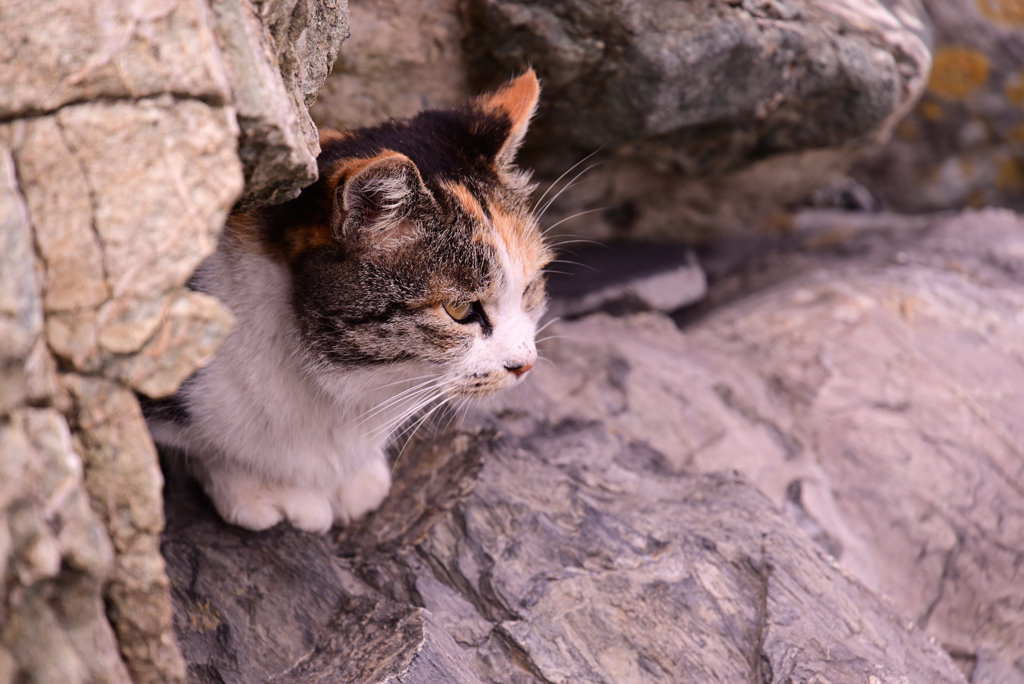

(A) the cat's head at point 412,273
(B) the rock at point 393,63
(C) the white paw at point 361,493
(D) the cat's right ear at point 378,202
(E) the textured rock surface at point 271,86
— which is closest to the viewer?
(E) the textured rock surface at point 271,86

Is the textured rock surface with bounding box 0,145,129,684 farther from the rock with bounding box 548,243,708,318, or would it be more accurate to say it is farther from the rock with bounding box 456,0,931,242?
the rock with bounding box 548,243,708,318

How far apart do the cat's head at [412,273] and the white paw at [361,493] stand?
51cm

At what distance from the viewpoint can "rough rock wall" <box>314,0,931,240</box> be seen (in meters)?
2.61

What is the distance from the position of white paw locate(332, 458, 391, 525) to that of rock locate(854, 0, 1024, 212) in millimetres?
3597

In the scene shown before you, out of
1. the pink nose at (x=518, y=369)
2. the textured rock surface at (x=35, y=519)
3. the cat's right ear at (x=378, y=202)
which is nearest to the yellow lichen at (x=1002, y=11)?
the pink nose at (x=518, y=369)

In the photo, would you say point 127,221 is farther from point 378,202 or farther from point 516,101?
point 516,101

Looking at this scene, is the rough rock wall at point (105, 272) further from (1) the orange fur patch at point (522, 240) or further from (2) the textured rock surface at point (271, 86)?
(1) the orange fur patch at point (522, 240)

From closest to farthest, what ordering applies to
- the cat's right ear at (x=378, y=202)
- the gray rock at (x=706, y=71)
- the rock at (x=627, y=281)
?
1. the cat's right ear at (x=378, y=202)
2. the gray rock at (x=706, y=71)
3. the rock at (x=627, y=281)

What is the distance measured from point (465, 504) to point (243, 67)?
4.07 ft

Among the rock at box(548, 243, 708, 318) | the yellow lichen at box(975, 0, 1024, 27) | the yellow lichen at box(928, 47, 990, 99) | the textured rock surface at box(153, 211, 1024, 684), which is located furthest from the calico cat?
the yellow lichen at box(975, 0, 1024, 27)

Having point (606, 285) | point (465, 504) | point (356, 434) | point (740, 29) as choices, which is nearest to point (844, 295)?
point (606, 285)

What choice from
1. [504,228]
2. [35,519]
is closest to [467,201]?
[504,228]

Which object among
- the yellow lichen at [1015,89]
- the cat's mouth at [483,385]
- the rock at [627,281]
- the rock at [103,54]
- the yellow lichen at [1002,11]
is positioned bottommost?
the rock at [627,281]

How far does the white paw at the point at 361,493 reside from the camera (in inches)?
87.4
